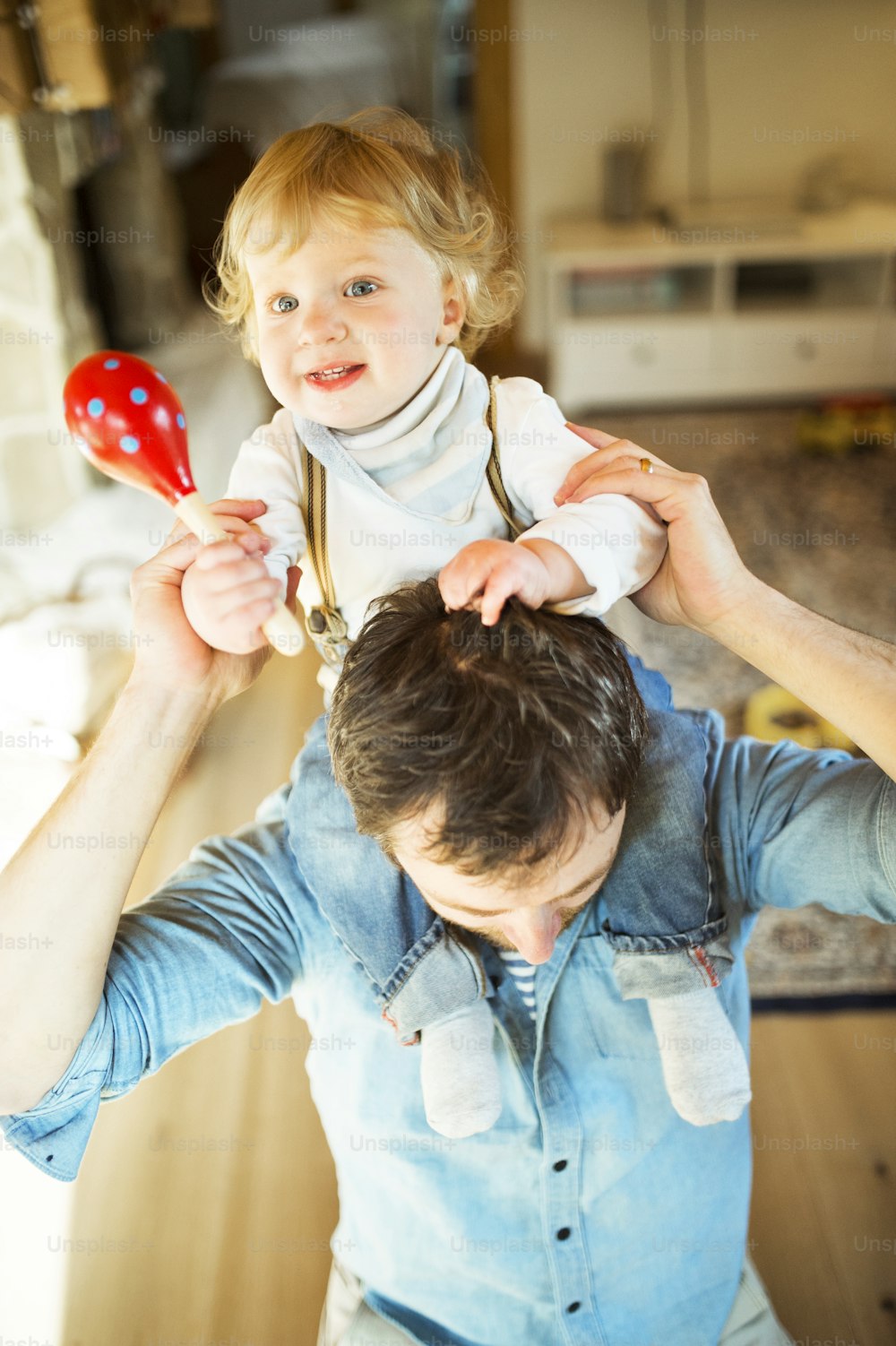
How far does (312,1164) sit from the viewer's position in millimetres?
1481

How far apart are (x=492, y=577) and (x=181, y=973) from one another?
450mm

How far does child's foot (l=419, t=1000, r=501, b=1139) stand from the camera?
0.91 m

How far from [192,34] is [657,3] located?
200 cm

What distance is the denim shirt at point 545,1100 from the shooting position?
94cm

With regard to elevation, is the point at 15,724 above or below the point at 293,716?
above

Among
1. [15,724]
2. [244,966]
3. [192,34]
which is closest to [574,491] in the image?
[244,966]

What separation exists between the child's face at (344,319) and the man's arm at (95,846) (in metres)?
0.11

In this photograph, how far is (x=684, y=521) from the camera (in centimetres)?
84

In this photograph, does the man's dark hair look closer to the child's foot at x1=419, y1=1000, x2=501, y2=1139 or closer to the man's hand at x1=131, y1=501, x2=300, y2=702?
the man's hand at x1=131, y1=501, x2=300, y2=702

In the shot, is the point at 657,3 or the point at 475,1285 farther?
the point at 657,3

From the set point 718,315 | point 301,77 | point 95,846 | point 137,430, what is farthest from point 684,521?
point 301,77

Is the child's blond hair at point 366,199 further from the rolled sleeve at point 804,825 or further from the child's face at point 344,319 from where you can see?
the rolled sleeve at point 804,825

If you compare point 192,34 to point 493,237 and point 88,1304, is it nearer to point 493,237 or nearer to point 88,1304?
point 493,237

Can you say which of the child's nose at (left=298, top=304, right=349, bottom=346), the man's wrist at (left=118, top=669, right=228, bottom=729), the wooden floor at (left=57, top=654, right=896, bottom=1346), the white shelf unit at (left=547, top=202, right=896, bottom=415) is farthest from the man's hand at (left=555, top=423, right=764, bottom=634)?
the white shelf unit at (left=547, top=202, right=896, bottom=415)
